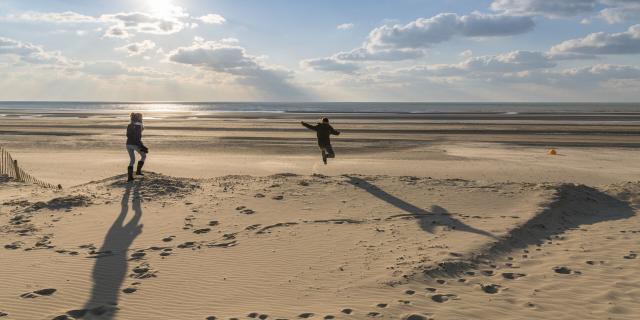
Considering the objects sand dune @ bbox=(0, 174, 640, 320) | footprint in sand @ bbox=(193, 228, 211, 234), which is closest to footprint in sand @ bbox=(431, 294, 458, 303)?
sand dune @ bbox=(0, 174, 640, 320)

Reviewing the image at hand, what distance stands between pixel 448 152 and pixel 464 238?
751 inches

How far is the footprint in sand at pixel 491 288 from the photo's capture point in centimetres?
679

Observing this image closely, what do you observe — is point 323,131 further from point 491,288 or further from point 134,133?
point 491,288

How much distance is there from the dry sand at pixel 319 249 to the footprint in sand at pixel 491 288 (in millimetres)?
38

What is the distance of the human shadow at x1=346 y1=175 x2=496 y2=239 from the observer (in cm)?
996

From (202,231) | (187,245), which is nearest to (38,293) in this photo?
(187,245)

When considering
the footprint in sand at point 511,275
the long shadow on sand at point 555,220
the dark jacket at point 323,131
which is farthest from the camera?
the dark jacket at point 323,131

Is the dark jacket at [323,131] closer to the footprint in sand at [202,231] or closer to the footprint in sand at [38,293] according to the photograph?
the footprint in sand at [202,231]

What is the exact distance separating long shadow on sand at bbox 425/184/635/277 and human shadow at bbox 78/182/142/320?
177 inches

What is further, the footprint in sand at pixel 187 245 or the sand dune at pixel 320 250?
the footprint in sand at pixel 187 245

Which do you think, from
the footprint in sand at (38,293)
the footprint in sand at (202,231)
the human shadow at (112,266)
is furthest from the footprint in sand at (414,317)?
the footprint in sand at (202,231)

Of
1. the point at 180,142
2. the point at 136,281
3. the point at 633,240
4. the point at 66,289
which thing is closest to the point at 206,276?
the point at 136,281

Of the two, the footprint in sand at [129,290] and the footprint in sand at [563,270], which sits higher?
the footprint in sand at [563,270]

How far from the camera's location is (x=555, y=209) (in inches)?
446
